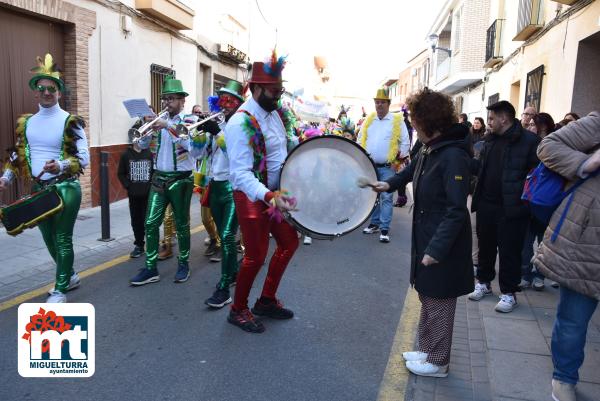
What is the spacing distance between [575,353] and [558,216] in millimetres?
838

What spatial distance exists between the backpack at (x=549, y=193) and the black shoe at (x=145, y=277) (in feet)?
11.8

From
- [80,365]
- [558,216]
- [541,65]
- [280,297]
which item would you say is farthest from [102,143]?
[541,65]

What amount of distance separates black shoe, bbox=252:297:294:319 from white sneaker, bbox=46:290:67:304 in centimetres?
170

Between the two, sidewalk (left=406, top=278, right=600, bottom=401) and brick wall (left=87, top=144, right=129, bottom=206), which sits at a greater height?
brick wall (left=87, top=144, right=129, bottom=206)

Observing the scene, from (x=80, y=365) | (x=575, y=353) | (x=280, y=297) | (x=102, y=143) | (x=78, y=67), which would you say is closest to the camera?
(x=575, y=353)

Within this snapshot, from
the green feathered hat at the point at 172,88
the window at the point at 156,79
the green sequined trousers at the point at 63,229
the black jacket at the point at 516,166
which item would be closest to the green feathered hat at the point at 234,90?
the green feathered hat at the point at 172,88

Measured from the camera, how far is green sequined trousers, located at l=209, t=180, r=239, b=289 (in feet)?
14.4

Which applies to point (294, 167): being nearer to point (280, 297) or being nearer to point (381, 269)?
point (280, 297)

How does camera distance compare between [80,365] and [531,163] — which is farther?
[531,163]

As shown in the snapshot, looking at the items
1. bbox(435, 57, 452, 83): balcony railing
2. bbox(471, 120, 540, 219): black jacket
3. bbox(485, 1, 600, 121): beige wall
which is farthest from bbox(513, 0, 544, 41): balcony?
bbox(435, 57, 452, 83): balcony railing

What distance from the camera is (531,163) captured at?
4.31 meters

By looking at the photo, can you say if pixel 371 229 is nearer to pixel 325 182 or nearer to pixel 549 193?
pixel 325 182

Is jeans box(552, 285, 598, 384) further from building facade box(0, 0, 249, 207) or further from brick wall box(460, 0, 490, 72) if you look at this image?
brick wall box(460, 0, 490, 72)

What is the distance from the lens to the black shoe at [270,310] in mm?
4184
